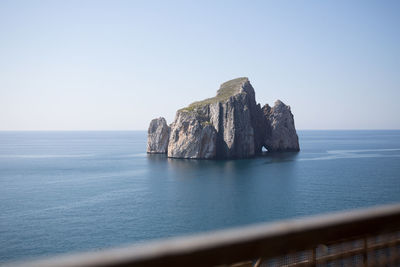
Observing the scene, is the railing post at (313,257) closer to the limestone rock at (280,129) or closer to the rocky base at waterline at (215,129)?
the rocky base at waterline at (215,129)

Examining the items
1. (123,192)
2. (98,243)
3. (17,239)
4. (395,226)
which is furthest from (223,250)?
(123,192)

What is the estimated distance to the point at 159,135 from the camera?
399ft

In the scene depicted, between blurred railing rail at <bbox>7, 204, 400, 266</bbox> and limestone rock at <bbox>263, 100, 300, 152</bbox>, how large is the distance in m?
126

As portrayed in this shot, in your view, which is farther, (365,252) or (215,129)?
(215,129)

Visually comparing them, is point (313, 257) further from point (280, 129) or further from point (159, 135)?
point (280, 129)

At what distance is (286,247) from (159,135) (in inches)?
4748

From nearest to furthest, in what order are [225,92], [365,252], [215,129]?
[365,252] < [215,129] < [225,92]

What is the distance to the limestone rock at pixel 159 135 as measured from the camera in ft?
396

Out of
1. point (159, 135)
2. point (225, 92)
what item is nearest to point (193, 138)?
point (159, 135)

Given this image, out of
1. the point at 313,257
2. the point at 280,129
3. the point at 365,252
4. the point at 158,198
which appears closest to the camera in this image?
the point at 313,257

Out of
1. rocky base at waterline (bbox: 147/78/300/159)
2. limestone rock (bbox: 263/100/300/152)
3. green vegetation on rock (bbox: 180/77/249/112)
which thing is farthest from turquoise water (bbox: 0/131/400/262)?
limestone rock (bbox: 263/100/300/152)

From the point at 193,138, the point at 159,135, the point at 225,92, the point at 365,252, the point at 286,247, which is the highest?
the point at 225,92

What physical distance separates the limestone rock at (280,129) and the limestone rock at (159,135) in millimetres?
39994

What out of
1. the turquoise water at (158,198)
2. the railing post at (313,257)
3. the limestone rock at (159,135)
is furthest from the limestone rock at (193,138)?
the railing post at (313,257)
